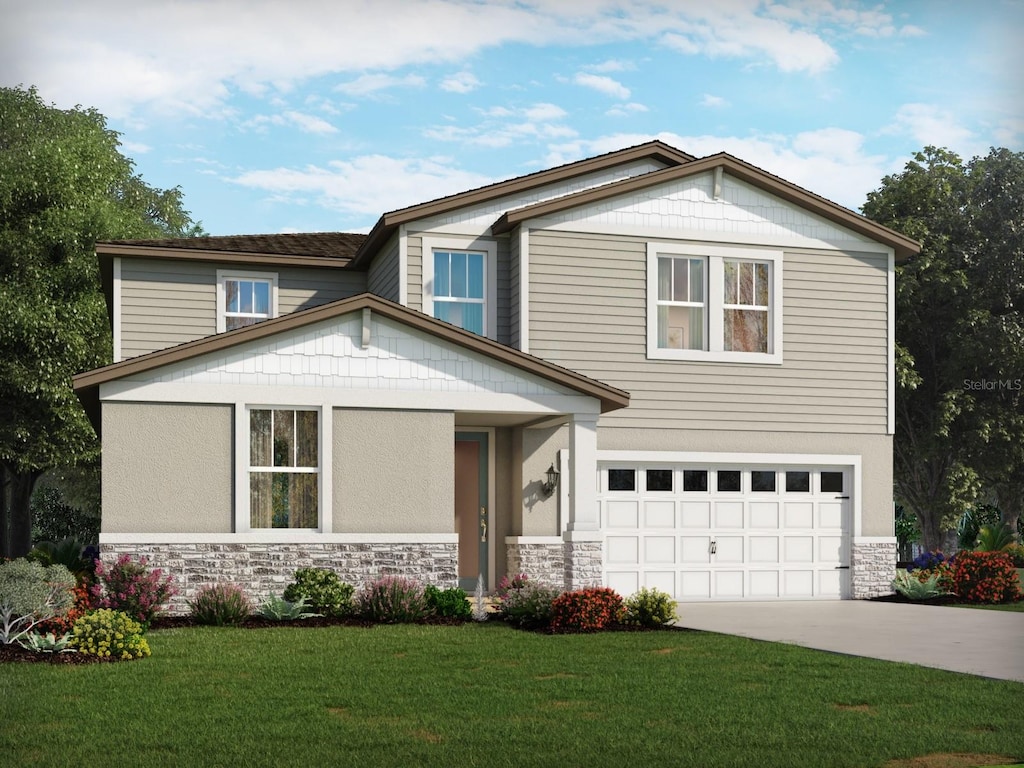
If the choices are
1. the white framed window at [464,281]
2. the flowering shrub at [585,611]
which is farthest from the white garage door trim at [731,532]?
the flowering shrub at [585,611]

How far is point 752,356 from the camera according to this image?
64.8 feet

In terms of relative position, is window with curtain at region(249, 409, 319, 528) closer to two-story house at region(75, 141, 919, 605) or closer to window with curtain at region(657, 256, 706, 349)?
two-story house at region(75, 141, 919, 605)

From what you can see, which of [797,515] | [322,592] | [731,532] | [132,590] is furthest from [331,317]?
[797,515]

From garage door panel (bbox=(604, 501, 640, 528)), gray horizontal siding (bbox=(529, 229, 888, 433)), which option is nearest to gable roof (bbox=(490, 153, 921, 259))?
gray horizontal siding (bbox=(529, 229, 888, 433))

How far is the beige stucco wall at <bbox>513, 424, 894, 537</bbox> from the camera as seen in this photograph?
18.7m

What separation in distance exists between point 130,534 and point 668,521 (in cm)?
828

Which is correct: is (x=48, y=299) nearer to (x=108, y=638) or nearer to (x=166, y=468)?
(x=166, y=468)

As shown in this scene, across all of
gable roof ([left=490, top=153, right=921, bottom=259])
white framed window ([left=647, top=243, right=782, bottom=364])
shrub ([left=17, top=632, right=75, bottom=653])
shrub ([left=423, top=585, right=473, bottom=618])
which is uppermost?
gable roof ([left=490, top=153, right=921, bottom=259])

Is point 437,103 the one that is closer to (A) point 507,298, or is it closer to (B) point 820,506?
(A) point 507,298

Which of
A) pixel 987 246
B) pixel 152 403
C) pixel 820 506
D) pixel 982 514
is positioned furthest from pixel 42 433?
pixel 982 514

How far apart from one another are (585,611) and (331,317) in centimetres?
504

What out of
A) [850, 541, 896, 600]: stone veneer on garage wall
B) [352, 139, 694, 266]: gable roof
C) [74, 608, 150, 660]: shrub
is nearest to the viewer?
[74, 608, 150, 660]: shrub

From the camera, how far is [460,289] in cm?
1916

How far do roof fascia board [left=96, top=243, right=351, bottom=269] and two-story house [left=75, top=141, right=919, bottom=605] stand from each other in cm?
5
